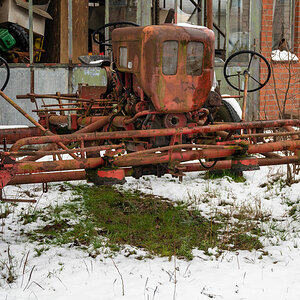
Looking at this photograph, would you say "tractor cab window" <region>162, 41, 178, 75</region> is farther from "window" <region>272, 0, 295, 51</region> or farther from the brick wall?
A: "window" <region>272, 0, 295, 51</region>

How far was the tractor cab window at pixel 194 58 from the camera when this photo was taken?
3.73m

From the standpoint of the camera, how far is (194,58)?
3766 mm

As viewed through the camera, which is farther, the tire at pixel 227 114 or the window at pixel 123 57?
the tire at pixel 227 114

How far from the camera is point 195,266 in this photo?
324cm

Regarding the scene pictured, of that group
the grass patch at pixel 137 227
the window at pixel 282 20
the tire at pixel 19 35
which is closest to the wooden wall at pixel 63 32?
the tire at pixel 19 35

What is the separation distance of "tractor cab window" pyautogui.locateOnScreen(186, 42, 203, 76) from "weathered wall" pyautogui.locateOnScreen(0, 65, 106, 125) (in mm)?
3873

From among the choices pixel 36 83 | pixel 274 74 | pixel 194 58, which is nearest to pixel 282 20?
pixel 274 74

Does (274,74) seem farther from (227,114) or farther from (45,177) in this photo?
(45,177)

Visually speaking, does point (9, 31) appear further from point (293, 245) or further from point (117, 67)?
point (293, 245)

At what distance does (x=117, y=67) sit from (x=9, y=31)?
3.94 meters

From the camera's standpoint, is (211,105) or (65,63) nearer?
(211,105)

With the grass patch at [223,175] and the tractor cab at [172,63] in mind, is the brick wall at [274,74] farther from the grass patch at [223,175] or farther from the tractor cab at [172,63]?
the tractor cab at [172,63]

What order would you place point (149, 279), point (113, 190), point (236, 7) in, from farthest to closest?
point (236, 7) < point (113, 190) < point (149, 279)

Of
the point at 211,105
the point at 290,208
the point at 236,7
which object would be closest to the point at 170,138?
the point at 211,105
